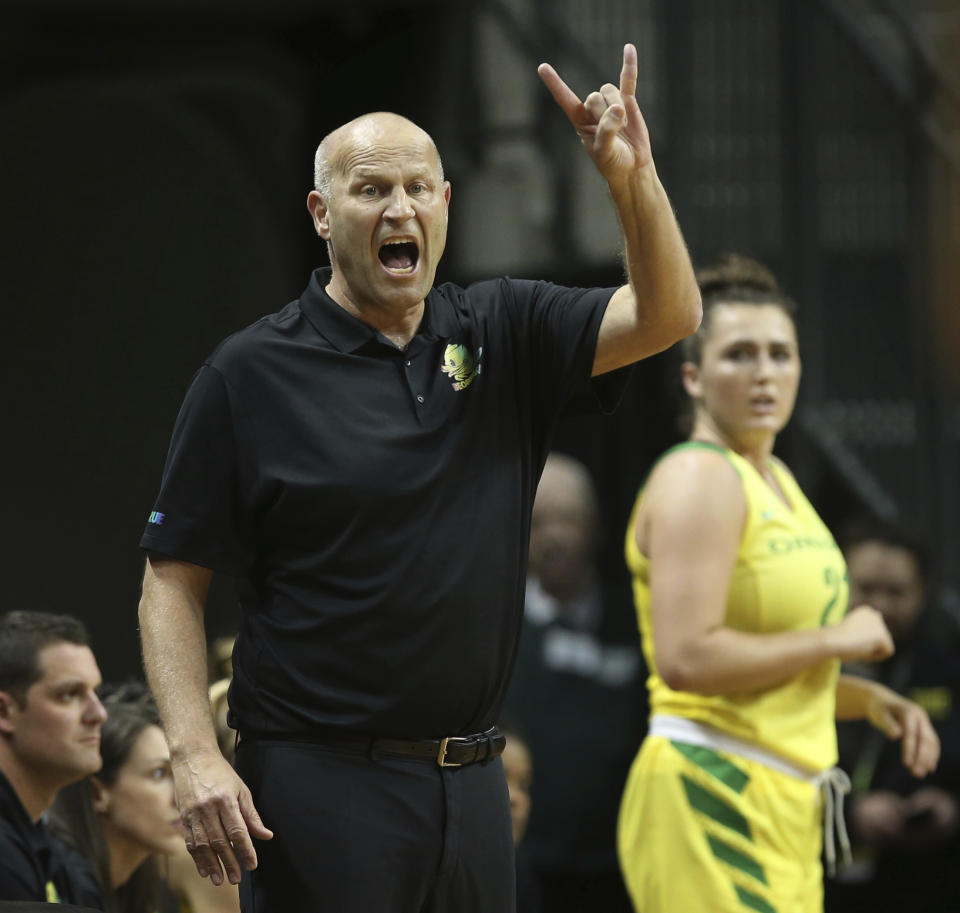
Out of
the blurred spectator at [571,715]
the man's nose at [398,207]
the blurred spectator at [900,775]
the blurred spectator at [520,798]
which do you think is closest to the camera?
the man's nose at [398,207]

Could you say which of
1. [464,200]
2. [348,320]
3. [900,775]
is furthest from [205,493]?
[464,200]

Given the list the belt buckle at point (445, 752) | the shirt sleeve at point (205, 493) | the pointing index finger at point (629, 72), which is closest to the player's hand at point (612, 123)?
the pointing index finger at point (629, 72)

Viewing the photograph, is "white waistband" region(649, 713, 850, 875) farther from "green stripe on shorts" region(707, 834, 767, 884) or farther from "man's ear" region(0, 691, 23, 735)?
"man's ear" region(0, 691, 23, 735)

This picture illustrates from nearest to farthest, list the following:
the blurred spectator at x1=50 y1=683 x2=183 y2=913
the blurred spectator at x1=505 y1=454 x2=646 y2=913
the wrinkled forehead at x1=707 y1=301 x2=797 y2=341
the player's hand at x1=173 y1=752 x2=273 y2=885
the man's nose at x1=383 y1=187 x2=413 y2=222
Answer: the player's hand at x1=173 y1=752 x2=273 y2=885 < the man's nose at x1=383 y1=187 x2=413 y2=222 < the wrinkled forehead at x1=707 y1=301 x2=797 y2=341 < the blurred spectator at x1=50 y1=683 x2=183 y2=913 < the blurred spectator at x1=505 y1=454 x2=646 y2=913

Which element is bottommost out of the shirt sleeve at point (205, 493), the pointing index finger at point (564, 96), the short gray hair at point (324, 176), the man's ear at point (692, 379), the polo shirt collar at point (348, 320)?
the shirt sleeve at point (205, 493)

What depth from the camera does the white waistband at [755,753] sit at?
307 cm

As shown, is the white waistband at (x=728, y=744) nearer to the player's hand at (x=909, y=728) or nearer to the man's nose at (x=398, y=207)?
the player's hand at (x=909, y=728)

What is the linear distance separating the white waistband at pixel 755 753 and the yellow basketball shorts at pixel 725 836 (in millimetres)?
11

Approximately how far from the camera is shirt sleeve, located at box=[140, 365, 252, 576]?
237 cm

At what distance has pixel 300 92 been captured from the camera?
6512 millimetres

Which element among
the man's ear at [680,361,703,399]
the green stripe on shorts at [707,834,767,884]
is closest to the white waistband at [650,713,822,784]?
the green stripe on shorts at [707,834,767,884]

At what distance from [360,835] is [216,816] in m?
0.21

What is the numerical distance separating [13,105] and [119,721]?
3688 millimetres

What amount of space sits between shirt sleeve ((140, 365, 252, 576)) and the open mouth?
284 millimetres
